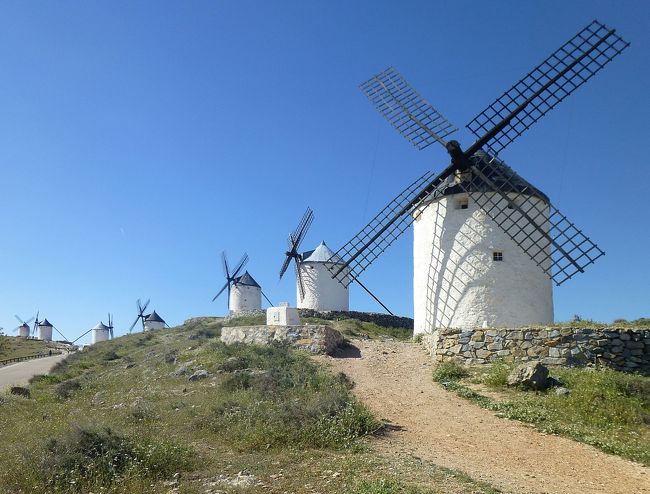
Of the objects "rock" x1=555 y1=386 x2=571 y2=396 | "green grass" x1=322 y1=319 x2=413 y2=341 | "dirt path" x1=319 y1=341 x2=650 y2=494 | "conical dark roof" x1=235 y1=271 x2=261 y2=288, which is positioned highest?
"conical dark roof" x1=235 y1=271 x2=261 y2=288

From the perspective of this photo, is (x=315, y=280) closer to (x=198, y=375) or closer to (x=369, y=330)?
(x=369, y=330)

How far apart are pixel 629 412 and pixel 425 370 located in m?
5.99

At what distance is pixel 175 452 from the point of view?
24.9ft

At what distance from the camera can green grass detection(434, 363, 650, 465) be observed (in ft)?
30.7

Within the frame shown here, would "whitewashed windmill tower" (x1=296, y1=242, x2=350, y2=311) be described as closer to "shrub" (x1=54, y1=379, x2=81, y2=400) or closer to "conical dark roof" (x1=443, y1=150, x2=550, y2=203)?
"conical dark roof" (x1=443, y1=150, x2=550, y2=203)

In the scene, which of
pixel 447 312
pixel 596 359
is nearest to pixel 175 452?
pixel 596 359

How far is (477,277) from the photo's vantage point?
17.6 meters

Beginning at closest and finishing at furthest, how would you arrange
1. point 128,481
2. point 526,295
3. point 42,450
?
1. point 128,481
2. point 42,450
3. point 526,295

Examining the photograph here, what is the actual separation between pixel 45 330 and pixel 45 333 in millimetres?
421

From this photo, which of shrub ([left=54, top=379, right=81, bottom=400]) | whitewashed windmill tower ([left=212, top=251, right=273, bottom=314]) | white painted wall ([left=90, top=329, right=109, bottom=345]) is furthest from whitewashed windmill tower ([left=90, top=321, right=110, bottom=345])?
shrub ([left=54, top=379, right=81, bottom=400])

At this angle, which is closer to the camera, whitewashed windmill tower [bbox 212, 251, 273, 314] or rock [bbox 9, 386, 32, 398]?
rock [bbox 9, 386, 32, 398]

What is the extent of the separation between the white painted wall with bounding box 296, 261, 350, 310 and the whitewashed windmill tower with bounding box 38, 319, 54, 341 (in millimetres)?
48162

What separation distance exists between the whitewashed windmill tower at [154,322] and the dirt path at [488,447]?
4627 cm

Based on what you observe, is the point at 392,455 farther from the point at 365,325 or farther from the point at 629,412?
the point at 365,325
